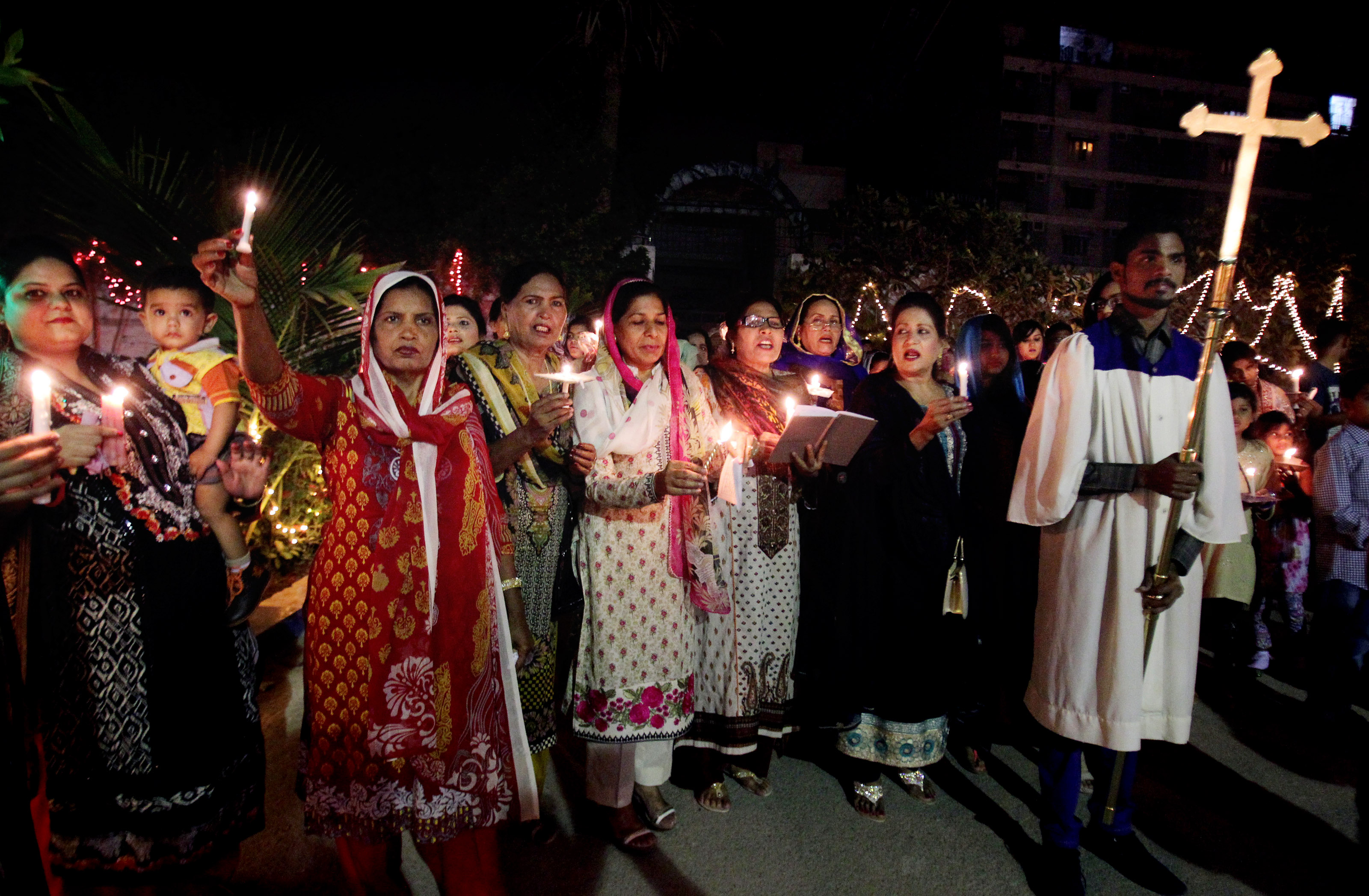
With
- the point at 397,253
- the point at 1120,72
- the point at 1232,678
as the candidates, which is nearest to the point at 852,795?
the point at 1232,678

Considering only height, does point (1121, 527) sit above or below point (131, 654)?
above

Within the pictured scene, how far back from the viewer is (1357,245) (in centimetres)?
1670

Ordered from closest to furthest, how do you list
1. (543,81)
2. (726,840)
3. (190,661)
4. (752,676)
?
(190,661)
(726,840)
(752,676)
(543,81)

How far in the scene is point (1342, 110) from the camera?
3033cm

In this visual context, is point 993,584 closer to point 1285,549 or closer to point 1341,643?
point 1341,643

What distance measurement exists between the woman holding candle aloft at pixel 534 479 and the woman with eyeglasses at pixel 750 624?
663mm

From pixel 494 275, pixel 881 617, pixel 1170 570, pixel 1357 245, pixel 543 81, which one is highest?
pixel 543 81

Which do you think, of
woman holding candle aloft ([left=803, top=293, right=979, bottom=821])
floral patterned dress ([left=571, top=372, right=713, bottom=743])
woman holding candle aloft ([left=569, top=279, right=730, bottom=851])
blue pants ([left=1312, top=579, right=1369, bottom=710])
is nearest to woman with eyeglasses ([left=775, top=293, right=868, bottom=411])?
woman holding candle aloft ([left=803, top=293, right=979, bottom=821])

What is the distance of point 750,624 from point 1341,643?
3466mm

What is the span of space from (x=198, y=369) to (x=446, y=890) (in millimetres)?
2217

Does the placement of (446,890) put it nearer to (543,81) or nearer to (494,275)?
(494,275)

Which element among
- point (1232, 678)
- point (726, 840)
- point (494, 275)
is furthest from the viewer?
point (494, 275)

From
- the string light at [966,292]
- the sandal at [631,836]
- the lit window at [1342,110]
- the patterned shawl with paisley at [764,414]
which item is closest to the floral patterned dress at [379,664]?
the sandal at [631,836]

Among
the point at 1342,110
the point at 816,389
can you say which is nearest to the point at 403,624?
the point at 816,389
